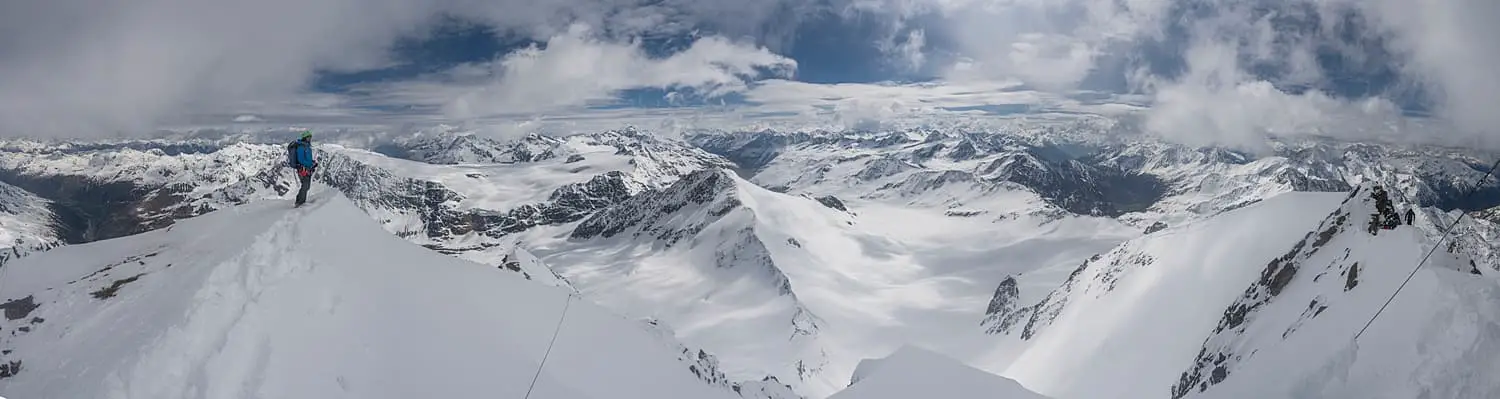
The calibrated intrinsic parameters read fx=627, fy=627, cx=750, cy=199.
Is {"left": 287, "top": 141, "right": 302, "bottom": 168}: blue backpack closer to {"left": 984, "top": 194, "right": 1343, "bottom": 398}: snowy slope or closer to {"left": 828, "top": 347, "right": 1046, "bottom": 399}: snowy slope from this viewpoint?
{"left": 828, "top": 347, "right": 1046, "bottom": 399}: snowy slope

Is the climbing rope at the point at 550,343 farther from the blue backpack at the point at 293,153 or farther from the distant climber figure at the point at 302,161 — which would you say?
the blue backpack at the point at 293,153

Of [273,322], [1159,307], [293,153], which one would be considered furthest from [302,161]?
[1159,307]

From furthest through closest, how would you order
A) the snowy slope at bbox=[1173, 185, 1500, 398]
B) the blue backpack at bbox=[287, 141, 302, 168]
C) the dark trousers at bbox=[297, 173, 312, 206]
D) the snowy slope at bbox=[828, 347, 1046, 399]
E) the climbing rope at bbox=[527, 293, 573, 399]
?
the snowy slope at bbox=[828, 347, 1046, 399] → the blue backpack at bbox=[287, 141, 302, 168] → the dark trousers at bbox=[297, 173, 312, 206] → the climbing rope at bbox=[527, 293, 573, 399] → the snowy slope at bbox=[1173, 185, 1500, 398]

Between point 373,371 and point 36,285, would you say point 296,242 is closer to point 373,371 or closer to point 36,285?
point 373,371

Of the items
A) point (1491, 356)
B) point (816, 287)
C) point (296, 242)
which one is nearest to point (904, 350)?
point (1491, 356)

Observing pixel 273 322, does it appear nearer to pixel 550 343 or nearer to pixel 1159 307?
pixel 550 343

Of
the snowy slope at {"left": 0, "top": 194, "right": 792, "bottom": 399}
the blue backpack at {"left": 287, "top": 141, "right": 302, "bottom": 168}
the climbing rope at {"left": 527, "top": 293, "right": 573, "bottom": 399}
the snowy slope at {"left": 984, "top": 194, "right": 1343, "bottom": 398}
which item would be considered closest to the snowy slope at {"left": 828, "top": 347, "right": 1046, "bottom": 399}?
the snowy slope at {"left": 0, "top": 194, "right": 792, "bottom": 399}

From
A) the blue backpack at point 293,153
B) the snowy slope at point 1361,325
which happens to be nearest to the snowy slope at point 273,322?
the blue backpack at point 293,153
